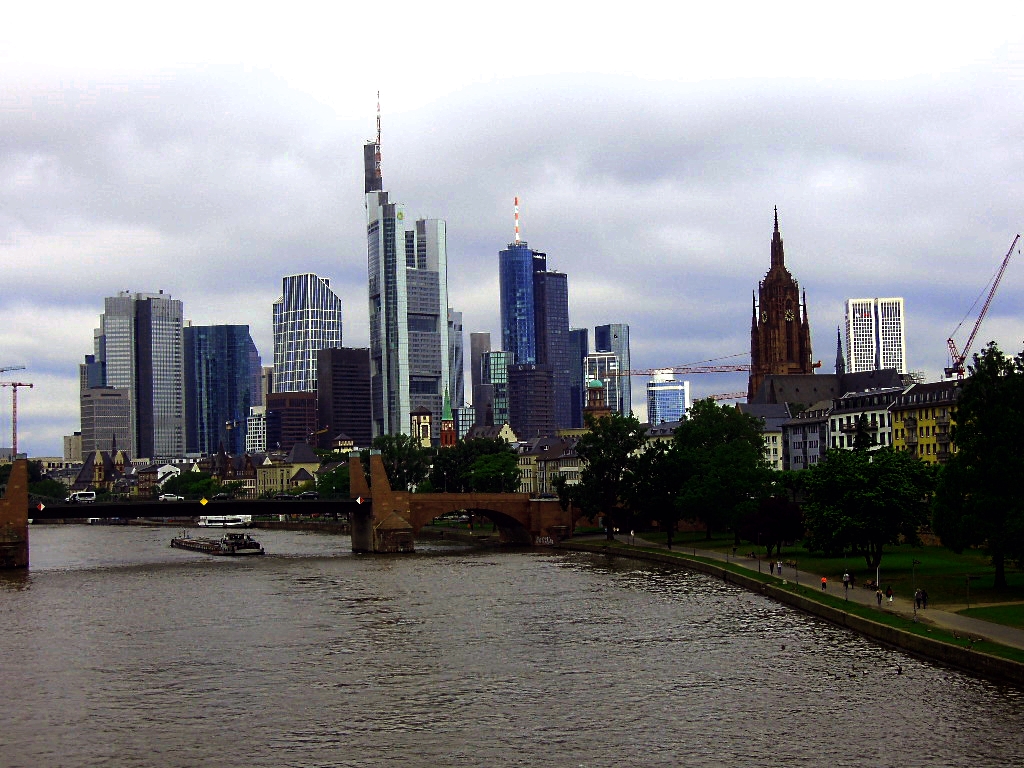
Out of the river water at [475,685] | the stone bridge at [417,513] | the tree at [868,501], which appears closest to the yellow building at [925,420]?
the stone bridge at [417,513]

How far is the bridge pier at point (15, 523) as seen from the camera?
5507 inches

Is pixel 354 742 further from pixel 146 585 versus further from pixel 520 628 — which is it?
pixel 146 585

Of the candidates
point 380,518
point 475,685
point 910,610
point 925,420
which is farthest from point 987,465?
point 380,518

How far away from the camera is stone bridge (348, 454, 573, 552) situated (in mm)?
157000

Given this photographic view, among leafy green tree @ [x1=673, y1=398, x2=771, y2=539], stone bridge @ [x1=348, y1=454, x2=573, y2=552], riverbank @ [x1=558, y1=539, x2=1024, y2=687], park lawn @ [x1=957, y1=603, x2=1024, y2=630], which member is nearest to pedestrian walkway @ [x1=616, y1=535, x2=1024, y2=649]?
riverbank @ [x1=558, y1=539, x2=1024, y2=687]

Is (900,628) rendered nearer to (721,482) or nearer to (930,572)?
(930,572)

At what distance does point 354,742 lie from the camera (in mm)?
52844

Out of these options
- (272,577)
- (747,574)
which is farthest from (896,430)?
(272,577)

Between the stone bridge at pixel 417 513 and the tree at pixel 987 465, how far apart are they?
78773mm

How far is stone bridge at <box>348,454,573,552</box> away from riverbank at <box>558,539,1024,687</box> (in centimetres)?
5271

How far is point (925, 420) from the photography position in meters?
164

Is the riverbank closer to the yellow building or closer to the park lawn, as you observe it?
the park lawn

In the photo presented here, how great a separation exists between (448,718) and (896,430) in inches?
4924

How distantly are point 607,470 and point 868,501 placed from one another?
65.6 m
